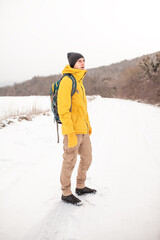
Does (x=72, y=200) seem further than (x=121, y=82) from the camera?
No

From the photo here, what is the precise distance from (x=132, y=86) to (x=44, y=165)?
71.0 ft

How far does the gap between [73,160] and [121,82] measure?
1135 inches

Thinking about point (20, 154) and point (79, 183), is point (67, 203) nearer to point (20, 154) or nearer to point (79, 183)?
point (79, 183)

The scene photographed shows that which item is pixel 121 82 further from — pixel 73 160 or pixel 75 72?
pixel 73 160

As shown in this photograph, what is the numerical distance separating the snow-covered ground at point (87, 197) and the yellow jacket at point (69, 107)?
109cm

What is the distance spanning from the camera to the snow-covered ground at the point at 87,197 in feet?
5.67

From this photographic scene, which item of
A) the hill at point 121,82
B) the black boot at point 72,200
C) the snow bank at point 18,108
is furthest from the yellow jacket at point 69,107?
the hill at point 121,82

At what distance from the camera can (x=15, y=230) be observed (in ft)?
5.73

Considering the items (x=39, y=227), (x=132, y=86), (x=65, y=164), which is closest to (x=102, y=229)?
(x=39, y=227)

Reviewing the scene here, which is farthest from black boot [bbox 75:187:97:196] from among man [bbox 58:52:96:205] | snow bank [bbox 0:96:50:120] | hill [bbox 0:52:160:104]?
hill [bbox 0:52:160:104]

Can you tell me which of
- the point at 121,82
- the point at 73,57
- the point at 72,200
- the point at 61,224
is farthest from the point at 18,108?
the point at 121,82

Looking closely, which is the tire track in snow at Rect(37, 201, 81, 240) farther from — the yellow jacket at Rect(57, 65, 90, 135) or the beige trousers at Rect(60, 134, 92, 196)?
the yellow jacket at Rect(57, 65, 90, 135)

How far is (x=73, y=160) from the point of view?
1.99 m

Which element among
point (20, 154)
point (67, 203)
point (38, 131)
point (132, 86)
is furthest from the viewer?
point (132, 86)
